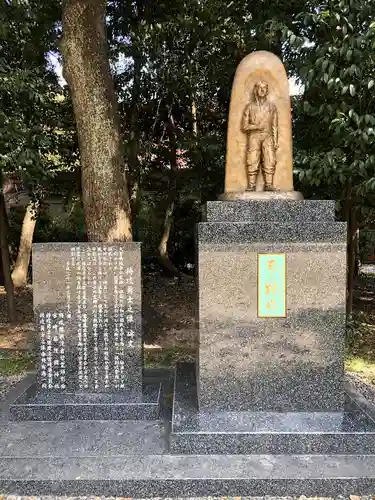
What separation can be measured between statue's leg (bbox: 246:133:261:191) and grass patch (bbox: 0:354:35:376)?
4203mm

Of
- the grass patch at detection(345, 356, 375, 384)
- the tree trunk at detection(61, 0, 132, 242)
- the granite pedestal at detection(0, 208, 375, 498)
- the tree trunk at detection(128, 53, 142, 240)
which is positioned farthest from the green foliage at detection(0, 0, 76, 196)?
the grass patch at detection(345, 356, 375, 384)

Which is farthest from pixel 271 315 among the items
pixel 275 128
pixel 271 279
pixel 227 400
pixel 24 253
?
pixel 24 253

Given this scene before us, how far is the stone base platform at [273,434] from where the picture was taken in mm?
3416

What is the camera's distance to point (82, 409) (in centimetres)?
408

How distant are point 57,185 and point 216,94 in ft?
11.9

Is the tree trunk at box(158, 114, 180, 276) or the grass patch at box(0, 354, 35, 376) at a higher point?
the tree trunk at box(158, 114, 180, 276)

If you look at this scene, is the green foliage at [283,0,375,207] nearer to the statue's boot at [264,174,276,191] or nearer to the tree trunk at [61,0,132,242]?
the statue's boot at [264,174,276,191]

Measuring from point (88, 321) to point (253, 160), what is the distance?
217cm

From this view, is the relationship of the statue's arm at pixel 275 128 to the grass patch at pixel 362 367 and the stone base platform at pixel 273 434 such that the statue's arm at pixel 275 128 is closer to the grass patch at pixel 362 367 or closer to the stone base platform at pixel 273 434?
the stone base platform at pixel 273 434

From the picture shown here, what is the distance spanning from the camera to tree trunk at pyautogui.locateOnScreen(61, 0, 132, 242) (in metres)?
5.48

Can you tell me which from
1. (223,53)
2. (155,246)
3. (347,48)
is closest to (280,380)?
(347,48)

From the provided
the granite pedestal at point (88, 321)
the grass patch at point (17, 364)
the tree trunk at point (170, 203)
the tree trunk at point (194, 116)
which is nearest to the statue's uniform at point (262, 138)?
the granite pedestal at point (88, 321)

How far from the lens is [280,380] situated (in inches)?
151

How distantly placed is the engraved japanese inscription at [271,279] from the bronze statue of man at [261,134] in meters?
0.68
